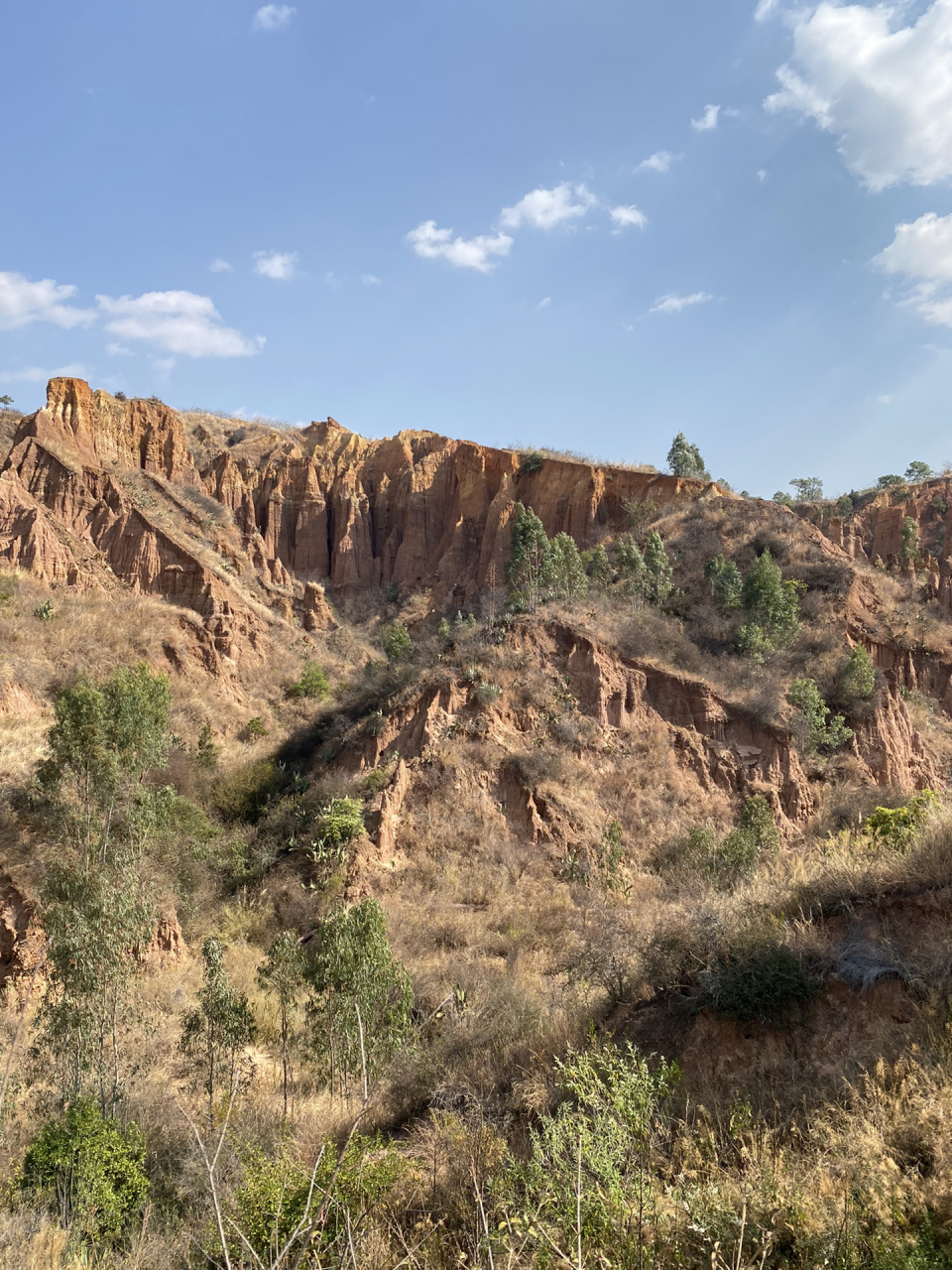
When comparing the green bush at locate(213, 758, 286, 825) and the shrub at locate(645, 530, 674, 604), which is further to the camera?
the shrub at locate(645, 530, 674, 604)

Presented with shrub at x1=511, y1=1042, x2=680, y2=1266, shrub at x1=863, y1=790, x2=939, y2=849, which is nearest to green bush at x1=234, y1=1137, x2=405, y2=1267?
shrub at x1=511, y1=1042, x2=680, y2=1266

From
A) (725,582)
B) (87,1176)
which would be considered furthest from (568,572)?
(87,1176)

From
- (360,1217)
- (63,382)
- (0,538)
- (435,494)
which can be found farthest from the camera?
(435,494)

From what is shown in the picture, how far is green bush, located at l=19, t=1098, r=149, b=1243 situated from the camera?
804cm

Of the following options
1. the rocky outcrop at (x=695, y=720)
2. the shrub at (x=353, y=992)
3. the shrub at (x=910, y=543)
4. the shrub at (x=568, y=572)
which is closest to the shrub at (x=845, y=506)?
the shrub at (x=910, y=543)

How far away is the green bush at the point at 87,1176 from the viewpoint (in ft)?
26.4

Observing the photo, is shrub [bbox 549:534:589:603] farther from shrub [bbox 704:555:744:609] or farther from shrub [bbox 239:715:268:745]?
shrub [bbox 239:715:268:745]

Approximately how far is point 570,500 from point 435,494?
13.3m

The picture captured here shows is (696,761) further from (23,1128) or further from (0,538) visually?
(0,538)

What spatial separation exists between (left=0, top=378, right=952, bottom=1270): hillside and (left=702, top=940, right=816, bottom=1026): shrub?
0.05 m

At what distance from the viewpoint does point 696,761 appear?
25.9 meters

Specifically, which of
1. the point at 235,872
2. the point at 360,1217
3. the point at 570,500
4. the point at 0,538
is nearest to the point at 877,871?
the point at 360,1217

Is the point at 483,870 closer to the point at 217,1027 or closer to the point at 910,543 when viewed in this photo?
the point at 217,1027

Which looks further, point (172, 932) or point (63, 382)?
point (63, 382)
